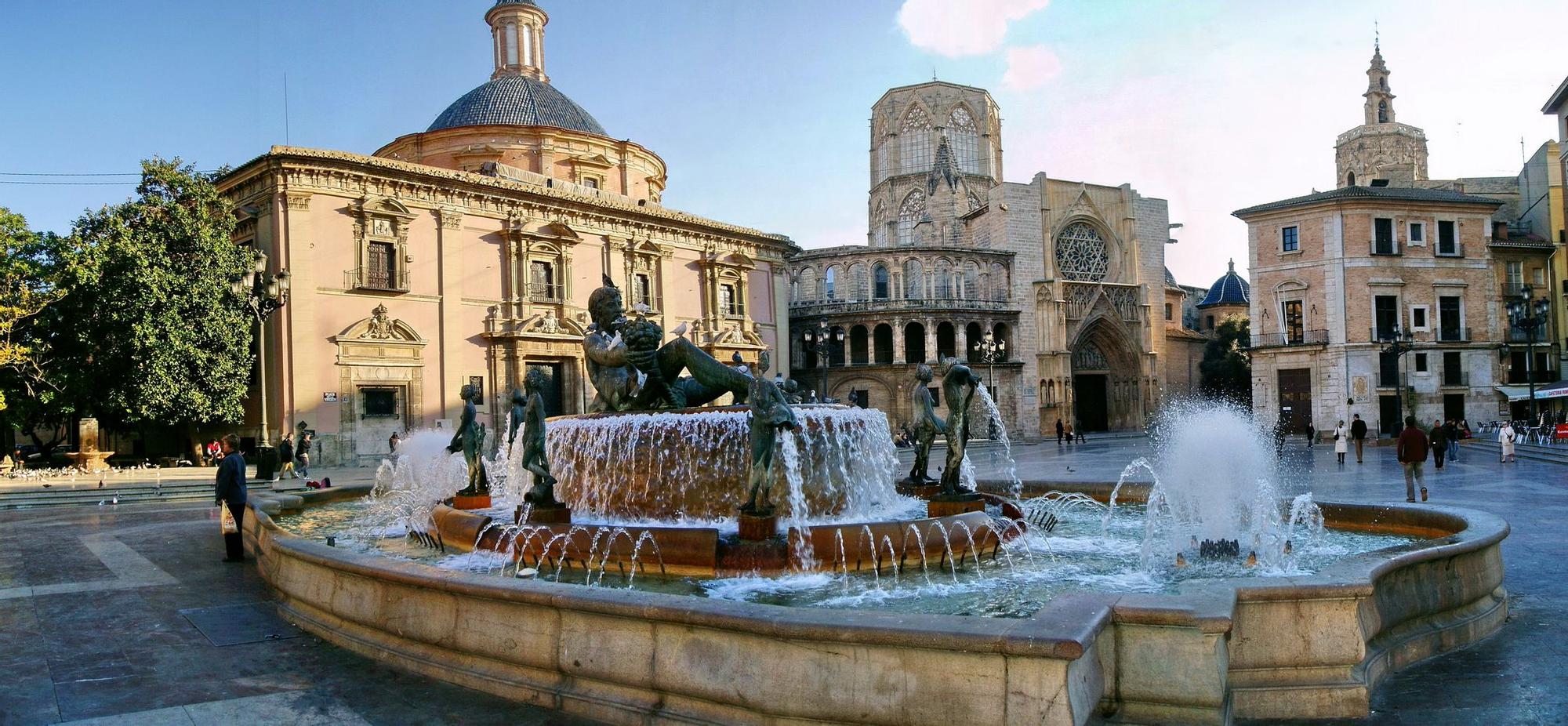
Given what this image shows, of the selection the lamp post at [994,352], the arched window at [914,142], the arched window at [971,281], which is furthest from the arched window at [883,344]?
A: the arched window at [914,142]

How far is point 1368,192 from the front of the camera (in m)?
39.8

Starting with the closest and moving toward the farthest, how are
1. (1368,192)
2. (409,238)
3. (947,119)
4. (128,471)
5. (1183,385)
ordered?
(128,471) → (409,238) → (1368,192) → (1183,385) → (947,119)

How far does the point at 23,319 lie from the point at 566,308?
15.3m

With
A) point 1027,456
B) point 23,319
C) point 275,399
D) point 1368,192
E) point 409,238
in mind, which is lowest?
point 1027,456

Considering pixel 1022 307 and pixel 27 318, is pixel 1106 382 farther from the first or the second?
pixel 27 318

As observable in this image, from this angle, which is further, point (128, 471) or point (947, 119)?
point (947, 119)

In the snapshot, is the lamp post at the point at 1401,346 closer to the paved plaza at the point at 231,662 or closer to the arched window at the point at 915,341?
the arched window at the point at 915,341

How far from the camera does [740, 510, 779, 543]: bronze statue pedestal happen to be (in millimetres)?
6930

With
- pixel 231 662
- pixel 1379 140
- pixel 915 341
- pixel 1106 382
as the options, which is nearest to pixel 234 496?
pixel 231 662

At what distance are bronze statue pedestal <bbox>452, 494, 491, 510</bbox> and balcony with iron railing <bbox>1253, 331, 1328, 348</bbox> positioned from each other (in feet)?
129

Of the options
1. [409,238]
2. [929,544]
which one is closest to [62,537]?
[929,544]

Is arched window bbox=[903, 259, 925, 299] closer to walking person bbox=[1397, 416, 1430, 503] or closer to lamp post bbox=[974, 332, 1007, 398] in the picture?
lamp post bbox=[974, 332, 1007, 398]

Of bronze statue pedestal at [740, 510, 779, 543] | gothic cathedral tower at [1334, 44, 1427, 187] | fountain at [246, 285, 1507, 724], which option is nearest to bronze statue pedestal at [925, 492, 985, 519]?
fountain at [246, 285, 1507, 724]

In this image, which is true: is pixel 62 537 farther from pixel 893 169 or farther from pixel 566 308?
pixel 893 169
